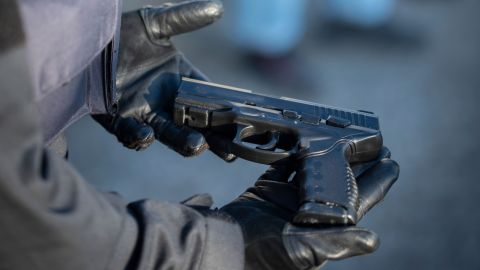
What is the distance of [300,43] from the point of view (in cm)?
428

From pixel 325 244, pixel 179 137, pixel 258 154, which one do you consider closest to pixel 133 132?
pixel 179 137

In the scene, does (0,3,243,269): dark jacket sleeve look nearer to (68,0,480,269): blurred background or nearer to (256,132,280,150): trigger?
(256,132,280,150): trigger

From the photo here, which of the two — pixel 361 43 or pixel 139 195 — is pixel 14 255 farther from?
pixel 361 43

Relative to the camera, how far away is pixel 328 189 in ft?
4.76

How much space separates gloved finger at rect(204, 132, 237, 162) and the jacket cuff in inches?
A: 19.8

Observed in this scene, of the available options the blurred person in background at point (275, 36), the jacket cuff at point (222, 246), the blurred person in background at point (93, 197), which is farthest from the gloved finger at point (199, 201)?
the blurred person in background at point (275, 36)

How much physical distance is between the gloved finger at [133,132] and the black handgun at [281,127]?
4.0 inches

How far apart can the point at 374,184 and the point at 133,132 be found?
1.98 feet

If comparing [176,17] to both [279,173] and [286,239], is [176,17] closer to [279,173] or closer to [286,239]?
[279,173]

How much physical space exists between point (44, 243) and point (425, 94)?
3.29 metres

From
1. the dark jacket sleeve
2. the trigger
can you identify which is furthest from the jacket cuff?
the trigger

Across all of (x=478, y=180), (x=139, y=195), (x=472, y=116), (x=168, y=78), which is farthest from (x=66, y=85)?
(x=472, y=116)

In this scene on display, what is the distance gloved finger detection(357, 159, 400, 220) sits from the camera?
1.50 metres

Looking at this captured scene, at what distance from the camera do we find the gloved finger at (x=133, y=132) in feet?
5.50
